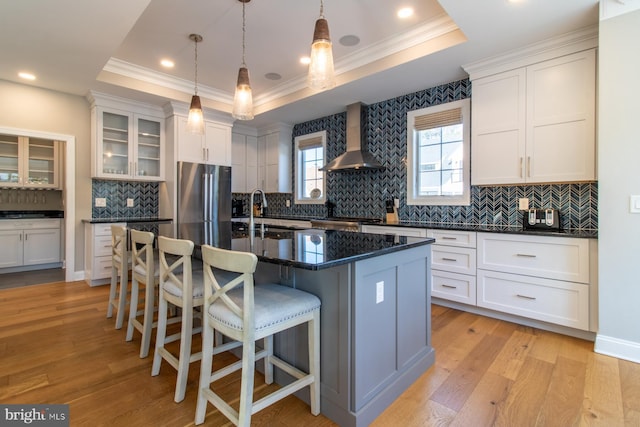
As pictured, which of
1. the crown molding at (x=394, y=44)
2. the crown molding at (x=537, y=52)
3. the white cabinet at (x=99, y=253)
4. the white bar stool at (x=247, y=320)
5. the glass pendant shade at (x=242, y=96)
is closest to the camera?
the white bar stool at (x=247, y=320)

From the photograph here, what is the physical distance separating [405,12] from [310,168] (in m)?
3.07

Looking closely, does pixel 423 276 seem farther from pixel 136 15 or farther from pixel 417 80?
pixel 136 15

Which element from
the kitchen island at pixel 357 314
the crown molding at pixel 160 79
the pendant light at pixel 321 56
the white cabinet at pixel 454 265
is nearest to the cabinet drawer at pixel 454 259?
the white cabinet at pixel 454 265

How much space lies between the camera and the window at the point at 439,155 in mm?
3547

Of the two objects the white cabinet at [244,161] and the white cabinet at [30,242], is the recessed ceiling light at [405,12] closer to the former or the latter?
the white cabinet at [244,161]

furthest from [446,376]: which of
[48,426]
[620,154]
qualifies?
[48,426]

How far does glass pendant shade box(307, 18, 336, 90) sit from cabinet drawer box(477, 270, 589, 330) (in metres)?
2.38

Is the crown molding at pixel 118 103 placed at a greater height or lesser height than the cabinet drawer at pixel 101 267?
greater

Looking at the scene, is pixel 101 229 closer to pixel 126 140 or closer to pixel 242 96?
pixel 126 140

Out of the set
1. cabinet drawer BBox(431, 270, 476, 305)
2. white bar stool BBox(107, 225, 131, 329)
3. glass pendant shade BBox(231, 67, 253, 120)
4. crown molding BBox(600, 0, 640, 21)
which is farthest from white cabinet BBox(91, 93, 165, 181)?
crown molding BBox(600, 0, 640, 21)

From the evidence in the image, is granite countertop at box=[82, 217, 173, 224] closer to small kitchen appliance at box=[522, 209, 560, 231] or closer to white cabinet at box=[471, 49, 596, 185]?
white cabinet at box=[471, 49, 596, 185]

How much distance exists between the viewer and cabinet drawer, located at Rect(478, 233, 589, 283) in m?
2.47

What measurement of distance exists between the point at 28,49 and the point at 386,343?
4.16 meters

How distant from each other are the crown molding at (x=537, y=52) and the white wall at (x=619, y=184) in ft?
1.24
